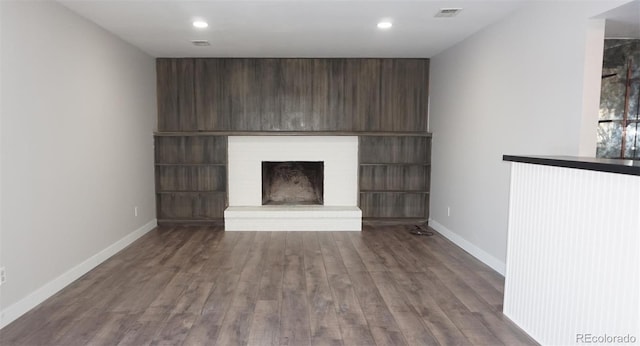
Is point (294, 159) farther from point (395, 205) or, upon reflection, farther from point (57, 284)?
point (57, 284)

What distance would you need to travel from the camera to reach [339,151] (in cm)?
579

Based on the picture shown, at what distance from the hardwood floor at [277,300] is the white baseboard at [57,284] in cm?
6

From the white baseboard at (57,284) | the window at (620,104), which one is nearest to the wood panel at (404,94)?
the window at (620,104)

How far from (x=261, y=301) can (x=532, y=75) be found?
2.91m

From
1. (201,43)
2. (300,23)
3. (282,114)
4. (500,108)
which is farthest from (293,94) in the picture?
(500,108)

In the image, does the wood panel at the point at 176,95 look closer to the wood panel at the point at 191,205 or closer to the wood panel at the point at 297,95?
the wood panel at the point at 191,205

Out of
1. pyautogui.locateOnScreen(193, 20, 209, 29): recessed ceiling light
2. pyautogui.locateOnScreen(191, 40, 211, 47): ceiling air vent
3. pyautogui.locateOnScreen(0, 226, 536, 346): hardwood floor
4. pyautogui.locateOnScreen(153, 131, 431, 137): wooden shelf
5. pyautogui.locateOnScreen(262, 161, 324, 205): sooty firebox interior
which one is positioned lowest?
pyautogui.locateOnScreen(0, 226, 536, 346): hardwood floor

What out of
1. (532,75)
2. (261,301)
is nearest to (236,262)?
(261,301)

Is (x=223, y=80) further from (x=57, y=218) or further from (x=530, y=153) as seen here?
(x=530, y=153)

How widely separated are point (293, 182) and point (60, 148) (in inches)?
131

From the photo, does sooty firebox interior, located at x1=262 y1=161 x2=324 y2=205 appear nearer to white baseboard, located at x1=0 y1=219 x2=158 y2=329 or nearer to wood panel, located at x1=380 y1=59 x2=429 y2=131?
wood panel, located at x1=380 y1=59 x2=429 y2=131

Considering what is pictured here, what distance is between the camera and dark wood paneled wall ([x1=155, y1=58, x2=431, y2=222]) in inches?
221

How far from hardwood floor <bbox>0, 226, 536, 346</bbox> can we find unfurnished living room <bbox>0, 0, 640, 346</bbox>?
0.02 m

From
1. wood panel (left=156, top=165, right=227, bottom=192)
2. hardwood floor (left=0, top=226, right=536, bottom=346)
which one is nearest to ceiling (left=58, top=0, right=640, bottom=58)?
wood panel (left=156, top=165, right=227, bottom=192)
